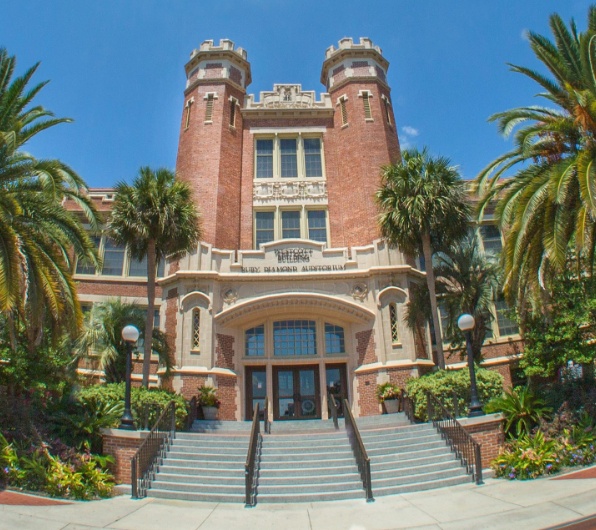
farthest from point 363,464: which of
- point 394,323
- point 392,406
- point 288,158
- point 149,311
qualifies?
point 288,158

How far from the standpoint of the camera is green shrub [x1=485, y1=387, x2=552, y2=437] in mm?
12602

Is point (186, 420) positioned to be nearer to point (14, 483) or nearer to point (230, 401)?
point (230, 401)

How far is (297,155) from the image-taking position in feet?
82.9

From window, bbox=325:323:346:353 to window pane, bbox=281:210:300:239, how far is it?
16.8ft

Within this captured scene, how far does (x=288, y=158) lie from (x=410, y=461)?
17.8 metres

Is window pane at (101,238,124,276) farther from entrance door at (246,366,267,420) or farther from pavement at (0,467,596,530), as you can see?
pavement at (0,467,596,530)

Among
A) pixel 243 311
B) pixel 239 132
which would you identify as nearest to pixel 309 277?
pixel 243 311

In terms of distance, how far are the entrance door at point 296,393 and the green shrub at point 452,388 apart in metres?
5.74

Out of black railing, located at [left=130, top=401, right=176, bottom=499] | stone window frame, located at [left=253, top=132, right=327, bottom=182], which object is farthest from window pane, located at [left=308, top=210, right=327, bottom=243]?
black railing, located at [left=130, top=401, right=176, bottom=499]

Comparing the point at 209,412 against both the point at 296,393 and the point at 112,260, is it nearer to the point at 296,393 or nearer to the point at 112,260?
the point at 296,393

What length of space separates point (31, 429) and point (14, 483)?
1344 mm

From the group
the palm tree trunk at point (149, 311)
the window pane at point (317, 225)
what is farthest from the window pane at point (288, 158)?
the palm tree trunk at point (149, 311)

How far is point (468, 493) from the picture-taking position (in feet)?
32.3

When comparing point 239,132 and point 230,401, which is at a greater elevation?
point 239,132
